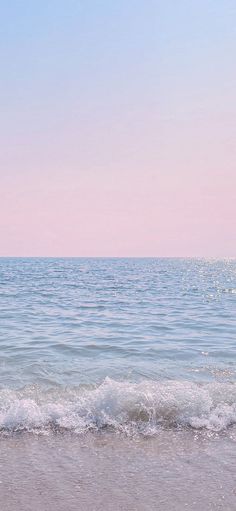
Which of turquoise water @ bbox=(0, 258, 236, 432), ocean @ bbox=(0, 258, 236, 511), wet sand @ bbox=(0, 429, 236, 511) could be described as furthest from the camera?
turquoise water @ bbox=(0, 258, 236, 432)

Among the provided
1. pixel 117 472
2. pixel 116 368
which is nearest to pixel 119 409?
pixel 117 472

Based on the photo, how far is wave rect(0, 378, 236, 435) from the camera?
7.36m

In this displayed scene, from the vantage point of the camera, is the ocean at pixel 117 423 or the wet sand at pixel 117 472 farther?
the ocean at pixel 117 423

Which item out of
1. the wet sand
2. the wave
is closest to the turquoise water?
the wave

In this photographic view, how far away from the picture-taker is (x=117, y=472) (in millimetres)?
5742

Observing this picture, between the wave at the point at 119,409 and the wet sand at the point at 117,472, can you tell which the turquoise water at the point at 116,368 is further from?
the wet sand at the point at 117,472

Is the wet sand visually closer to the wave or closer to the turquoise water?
the wave

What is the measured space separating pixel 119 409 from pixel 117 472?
2215 millimetres

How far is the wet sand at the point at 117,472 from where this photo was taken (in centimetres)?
498

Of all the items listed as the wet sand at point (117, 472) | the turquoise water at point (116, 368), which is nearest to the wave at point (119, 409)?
the turquoise water at point (116, 368)

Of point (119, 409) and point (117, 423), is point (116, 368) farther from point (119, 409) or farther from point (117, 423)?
point (117, 423)

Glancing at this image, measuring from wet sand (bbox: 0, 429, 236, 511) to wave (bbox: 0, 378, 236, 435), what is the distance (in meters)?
0.35

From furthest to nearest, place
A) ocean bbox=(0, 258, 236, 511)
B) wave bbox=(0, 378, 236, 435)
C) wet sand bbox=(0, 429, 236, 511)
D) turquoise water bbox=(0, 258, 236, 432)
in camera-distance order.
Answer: turquoise water bbox=(0, 258, 236, 432) < wave bbox=(0, 378, 236, 435) < ocean bbox=(0, 258, 236, 511) < wet sand bbox=(0, 429, 236, 511)

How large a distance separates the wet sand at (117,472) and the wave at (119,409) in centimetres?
35
